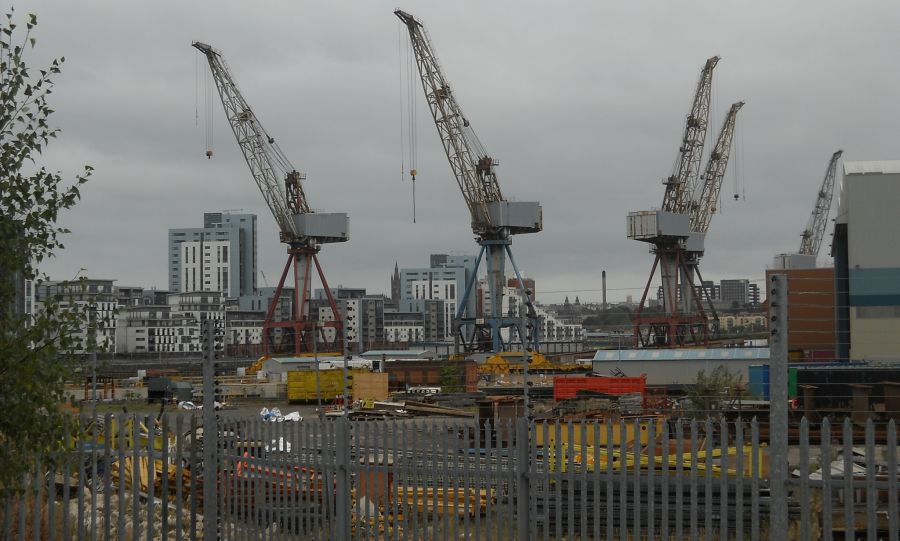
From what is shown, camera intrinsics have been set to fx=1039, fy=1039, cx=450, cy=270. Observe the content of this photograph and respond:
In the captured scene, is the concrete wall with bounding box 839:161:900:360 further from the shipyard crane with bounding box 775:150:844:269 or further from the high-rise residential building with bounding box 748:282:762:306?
the shipyard crane with bounding box 775:150:844:269

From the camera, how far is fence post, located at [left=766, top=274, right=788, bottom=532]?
276 inches

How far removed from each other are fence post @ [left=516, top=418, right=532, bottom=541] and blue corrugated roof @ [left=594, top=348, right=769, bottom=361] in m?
29.5

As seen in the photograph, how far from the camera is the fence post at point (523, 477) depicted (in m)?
8.12

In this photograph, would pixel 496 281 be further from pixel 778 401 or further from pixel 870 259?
pixel 778 401

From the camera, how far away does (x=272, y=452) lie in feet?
31.6

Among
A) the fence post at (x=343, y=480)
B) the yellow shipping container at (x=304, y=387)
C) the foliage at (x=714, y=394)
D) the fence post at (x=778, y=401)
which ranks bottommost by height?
the yellow shipping container at (x=304, y=387)

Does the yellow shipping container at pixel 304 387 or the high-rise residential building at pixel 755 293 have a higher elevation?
the high-rise residential building at pixel 755 293

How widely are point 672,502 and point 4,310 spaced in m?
5.49

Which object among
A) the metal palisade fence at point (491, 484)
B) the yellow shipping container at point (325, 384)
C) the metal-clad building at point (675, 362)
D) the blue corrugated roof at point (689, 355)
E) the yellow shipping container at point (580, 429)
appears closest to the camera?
the metal palisade fence at point (491, 484)

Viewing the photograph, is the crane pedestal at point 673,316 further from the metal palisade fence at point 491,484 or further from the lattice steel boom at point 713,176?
Result: the metal palisade fence at point 491,484

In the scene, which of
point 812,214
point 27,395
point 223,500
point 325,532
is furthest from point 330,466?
point 812,214

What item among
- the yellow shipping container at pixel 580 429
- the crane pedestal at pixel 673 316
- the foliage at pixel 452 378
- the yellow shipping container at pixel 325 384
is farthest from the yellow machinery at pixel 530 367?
the yellow shipping container at pixel 580 429

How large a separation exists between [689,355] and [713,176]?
64478mm

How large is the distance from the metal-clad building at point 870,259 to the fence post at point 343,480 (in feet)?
69.7
